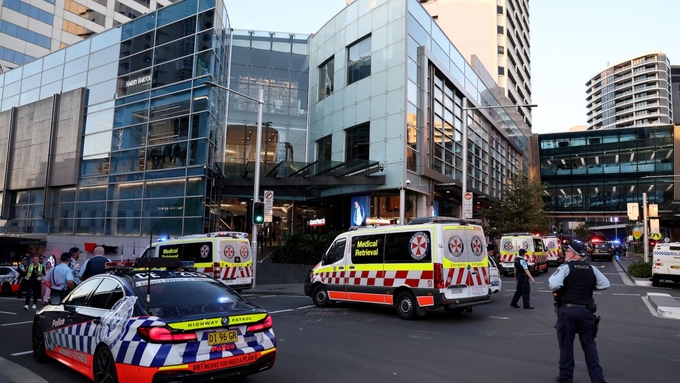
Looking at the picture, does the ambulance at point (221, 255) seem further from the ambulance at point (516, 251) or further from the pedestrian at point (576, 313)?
the ambulance at point (516, 251)

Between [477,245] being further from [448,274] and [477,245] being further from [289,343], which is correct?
[289,343]

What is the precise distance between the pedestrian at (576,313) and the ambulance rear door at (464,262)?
448 centimetres

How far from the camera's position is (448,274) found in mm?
10727

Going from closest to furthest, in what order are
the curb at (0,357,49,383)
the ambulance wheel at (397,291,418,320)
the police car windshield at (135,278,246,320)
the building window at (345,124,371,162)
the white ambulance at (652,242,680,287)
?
the police car windshield at (135,278,246,320)
the curb at (0,357,49,383)
the ambulance wheel at (397,291,418,320)
the white ambulance at (652,242,680,287)
the building window at (345,124,371,162)

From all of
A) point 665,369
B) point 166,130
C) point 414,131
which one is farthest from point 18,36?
point 665,369

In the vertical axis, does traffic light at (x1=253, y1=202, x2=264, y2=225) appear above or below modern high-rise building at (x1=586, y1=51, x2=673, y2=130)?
below

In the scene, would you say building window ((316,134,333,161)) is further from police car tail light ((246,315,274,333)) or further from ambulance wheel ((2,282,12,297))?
police car tail light ((246,315,274,333))

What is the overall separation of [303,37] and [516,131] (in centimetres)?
2906

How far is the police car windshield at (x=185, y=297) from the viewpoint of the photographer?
5328mm

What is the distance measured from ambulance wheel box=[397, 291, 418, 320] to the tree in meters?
26.3

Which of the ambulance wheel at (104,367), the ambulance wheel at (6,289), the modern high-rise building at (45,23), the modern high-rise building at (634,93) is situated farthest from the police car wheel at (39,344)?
the modern high-rise building at (634,93)

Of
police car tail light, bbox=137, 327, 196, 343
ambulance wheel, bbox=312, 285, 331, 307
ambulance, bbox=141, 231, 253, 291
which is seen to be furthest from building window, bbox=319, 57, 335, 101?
police car tail light, bbox=137, 327, 196, 343

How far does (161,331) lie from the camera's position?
487 centimetres

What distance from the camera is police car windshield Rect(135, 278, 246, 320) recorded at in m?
Answer: 5.33
